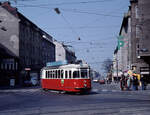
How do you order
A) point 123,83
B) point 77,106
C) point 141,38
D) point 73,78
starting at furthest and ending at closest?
point 141,38 < point 123,83 < point 73,78 < point 77,106

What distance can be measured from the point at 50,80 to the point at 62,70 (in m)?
3.29

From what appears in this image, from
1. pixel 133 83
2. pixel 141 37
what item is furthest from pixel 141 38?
pixel 133 83

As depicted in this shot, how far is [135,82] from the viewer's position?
99.7 feet

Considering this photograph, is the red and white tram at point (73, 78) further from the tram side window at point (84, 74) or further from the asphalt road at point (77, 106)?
the asphalt road at point (77, 106)

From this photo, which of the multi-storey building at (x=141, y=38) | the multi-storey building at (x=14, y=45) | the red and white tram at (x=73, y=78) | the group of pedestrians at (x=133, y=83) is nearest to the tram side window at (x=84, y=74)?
the red and white tram at (x=73, y=78)

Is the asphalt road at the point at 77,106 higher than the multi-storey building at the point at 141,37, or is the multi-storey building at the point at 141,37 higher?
the multi-storey building at the point at 141,37

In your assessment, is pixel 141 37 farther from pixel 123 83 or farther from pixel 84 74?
pixel 84 74

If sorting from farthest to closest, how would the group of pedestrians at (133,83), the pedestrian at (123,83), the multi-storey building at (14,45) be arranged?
the multi-storey building at (14,45)
the pedestrian at (123,83)
the group of pedestrians at (133,83)

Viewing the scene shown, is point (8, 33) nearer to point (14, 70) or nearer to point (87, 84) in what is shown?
point (14, 70)

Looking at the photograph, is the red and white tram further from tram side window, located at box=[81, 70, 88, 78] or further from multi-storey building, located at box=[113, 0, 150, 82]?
multi-storey building, located at box=[113, 0, 150, 82]

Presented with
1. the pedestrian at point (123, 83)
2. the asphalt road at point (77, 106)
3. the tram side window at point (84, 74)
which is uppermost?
the tram side window at point (84, 74)

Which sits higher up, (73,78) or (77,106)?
(73,78)

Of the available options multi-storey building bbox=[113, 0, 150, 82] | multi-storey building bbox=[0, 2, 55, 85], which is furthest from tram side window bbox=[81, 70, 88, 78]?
multi-storey building bbox=[0, 2, 55, 85]

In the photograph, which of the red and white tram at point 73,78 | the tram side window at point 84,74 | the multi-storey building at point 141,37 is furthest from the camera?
the multi-storey building at point 141,37
